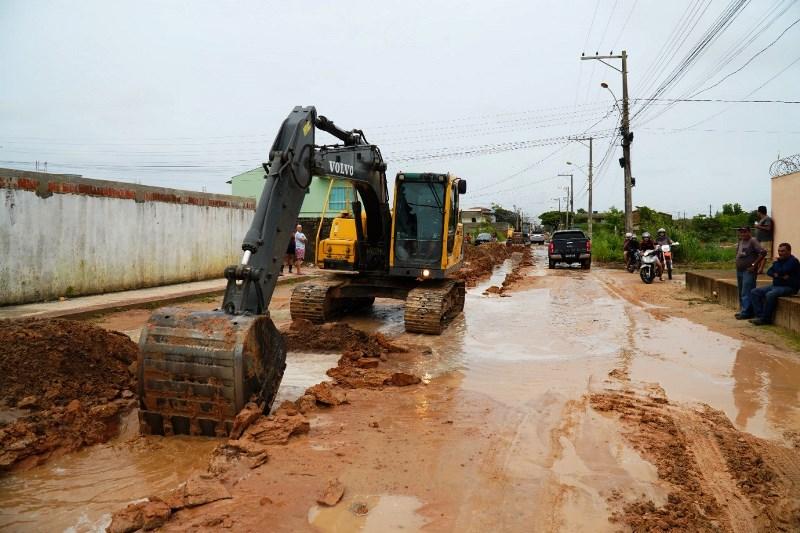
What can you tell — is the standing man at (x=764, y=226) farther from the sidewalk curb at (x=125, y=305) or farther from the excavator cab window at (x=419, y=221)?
the sidewalk curb at (x=125, y=305)

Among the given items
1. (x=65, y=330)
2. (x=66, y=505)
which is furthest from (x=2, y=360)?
(x=66, y=505)

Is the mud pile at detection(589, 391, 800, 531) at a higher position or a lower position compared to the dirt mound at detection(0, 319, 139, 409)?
lower

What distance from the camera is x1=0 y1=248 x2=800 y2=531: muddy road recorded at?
341 cm

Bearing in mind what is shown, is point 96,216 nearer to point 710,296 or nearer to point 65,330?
point 65,330

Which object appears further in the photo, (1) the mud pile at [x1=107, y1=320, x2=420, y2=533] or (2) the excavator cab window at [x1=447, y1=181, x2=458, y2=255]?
(2) the excavator cab window at [x1=447, y1=181, x2=458, y2=255]

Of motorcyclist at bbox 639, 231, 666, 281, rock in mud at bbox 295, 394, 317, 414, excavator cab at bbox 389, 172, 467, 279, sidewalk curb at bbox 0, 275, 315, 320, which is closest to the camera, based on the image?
rock in mud at bbox 295, 394, 317, 414

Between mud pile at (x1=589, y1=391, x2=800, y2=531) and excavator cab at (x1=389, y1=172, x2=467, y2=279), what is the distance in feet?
15.9

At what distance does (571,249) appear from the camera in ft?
84.9

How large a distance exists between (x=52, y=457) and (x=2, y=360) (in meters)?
1.81

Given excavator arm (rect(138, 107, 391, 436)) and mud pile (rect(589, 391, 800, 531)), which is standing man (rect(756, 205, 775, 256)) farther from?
excavator arm (rect(138, 107, 391, 436))

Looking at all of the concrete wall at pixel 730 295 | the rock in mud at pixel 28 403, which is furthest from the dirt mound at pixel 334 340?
the concrete wall at pixel 730 295

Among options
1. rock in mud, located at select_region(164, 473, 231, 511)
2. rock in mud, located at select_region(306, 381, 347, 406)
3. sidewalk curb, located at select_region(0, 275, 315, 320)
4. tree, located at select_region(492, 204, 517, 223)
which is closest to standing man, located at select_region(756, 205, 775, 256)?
rock in mud, located at select_region(306, 381, 347, 406)

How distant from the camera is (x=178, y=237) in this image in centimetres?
1652

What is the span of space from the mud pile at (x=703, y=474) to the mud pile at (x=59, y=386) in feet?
13.7
